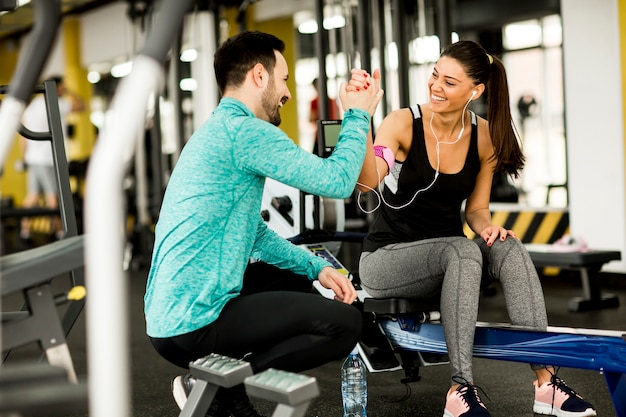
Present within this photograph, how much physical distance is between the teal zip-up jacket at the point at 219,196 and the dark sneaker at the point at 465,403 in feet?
2.45

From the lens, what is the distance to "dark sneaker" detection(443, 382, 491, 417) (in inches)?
98.7

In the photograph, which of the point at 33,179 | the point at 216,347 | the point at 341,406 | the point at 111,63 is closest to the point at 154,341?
the point at 216,347

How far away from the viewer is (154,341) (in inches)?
87.4

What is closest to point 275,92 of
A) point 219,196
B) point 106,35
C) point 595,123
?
point 219,196

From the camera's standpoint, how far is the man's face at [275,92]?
2.29 metres

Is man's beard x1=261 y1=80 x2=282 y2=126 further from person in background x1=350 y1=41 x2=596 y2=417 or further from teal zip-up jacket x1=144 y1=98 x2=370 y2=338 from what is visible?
person in background x1=350 y1=41 x2=596 y2=417

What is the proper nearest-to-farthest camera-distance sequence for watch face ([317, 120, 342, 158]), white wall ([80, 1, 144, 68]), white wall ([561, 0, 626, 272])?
watch face ([317, 120, 342, 158]), white wall ([561, 0, 626, 272]), white wall ([80, 1, 144, 68])

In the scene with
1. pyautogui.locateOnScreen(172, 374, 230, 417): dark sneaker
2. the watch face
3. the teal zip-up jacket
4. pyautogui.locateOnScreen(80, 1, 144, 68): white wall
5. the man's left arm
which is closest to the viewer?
the teal zip-up jacket

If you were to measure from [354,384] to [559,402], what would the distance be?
0.73 m

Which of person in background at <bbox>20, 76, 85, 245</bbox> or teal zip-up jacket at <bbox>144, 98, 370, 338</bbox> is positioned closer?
teal zip-up jacket at <bbox>144, 98, 370, 338</bbox>

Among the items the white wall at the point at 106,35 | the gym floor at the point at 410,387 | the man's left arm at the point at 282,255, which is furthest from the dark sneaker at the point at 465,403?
the white wall at the point at 106,35

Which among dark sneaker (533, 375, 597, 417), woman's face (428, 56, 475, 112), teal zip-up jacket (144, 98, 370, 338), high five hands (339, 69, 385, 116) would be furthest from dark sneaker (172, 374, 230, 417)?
woman's face (428, 56, 475, 112)

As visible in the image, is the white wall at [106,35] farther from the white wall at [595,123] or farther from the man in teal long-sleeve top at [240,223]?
the man in teal long-sleeve top at [240,223]

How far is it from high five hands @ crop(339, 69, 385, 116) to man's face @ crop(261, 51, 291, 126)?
0.14 meters
